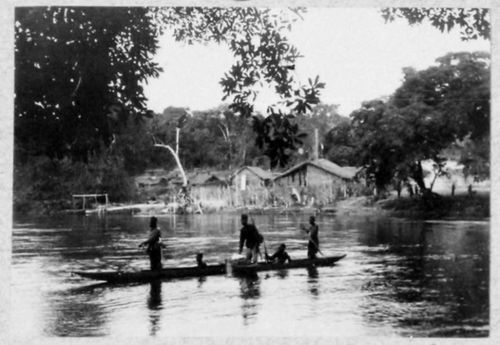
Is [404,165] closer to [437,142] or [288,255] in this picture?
[437,142]

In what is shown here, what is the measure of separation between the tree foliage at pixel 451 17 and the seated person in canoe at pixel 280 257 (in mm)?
3544

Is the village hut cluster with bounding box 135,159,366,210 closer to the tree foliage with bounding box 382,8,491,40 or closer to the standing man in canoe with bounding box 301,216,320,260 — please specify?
the standing man in canoe with bounding box 301,216,320,260

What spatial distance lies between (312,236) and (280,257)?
1.86 feet

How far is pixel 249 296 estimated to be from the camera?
8.06m

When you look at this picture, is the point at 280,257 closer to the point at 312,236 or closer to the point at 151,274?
the point at 312,236

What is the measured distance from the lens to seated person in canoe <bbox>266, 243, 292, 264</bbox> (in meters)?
9.11

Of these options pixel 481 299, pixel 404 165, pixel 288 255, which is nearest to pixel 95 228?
pixel 288 255

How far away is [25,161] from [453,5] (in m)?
5.38

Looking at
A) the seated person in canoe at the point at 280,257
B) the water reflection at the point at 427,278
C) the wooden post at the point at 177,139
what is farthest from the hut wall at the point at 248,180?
the water reflection at the point at 427,278

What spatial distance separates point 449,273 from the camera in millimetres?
8711

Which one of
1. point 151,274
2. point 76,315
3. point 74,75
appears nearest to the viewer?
point 74,75

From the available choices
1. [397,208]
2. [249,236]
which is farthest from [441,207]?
[249,236]

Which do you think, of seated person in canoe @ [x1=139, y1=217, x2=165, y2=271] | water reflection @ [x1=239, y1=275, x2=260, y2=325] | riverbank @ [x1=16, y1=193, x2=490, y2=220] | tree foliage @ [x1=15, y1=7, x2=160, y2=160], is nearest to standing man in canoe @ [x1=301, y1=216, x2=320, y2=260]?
riverbank @ [x1=16, y1=193, x2=490, y2=220]

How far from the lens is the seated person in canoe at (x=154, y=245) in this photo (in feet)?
27.4
